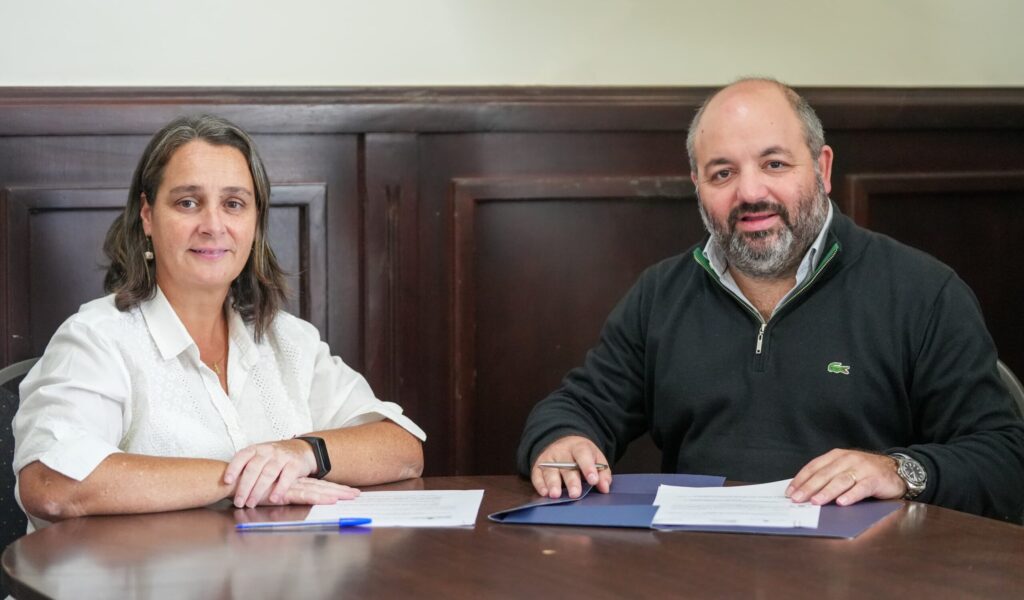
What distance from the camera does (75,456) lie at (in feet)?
5.76

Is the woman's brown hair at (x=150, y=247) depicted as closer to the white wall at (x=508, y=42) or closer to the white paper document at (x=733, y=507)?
the white wall at (x=508, y=42)

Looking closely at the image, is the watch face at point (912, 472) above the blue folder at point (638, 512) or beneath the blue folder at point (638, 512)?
above

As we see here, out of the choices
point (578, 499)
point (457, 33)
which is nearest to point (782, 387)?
point (578, 499)

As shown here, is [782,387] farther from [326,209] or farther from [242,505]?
[326,209]

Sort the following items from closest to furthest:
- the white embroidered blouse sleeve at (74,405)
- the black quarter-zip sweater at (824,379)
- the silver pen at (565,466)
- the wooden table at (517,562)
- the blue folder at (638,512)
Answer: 1. the wooden table at (517,562)
2. the blue folder at (638,512)
3. the white embroidered blouse sleeve at (74,405)
4. the silver pen at (565,466)
5. the black quarter-zip sweater at (824,379)

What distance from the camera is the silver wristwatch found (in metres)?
1.77

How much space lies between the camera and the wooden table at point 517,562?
4.28ft

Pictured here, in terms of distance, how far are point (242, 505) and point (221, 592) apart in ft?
1.60

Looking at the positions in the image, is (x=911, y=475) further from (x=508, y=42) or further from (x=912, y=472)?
(x=508, y=42)

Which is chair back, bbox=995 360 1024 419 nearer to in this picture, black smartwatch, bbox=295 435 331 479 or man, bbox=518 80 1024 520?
man, bbox=518 80 1024 520

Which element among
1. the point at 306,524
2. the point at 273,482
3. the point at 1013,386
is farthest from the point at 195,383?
the point at 1013,386

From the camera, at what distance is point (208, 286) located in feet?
7.11

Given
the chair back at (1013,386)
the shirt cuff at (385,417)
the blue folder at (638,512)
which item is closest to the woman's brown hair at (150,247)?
the shirt cuff at (385,417)

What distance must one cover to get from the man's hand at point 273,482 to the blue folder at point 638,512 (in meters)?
0.30
